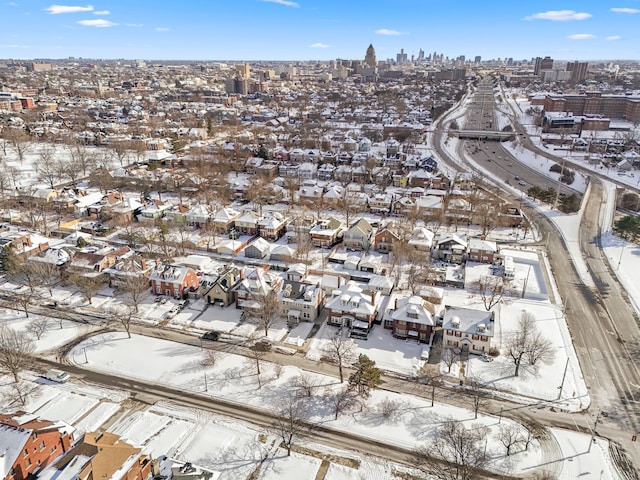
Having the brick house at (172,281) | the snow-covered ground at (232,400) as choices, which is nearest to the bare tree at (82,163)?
the brick house at (172,281)

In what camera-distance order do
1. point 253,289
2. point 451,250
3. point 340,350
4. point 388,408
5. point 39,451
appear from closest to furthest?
point 39,451
point 388,408
point 340,350
point 253,289
point 451,250

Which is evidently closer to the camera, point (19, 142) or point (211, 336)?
point (211, 336)

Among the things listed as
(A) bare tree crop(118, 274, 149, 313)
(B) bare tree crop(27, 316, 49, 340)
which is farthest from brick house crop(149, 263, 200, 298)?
(B) bare tree crop(27, 316, 49, 340)

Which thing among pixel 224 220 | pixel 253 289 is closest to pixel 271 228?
pixel 224 220

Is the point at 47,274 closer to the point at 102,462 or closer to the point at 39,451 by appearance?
the point at 39,451

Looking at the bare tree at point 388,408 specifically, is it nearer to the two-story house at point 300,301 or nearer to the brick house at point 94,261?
the two-story house at point 300,301

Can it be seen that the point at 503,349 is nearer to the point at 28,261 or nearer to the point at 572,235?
the point at 572,235

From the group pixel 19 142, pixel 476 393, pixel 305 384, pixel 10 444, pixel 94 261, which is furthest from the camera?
pixel 19 142

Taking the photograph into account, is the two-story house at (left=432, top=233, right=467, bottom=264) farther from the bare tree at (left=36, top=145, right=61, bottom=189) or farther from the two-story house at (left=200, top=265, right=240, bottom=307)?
the bare tree at (left=36, top=145, right=61, bottom=189)

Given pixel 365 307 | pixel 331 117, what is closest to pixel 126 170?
pixel 365 307
